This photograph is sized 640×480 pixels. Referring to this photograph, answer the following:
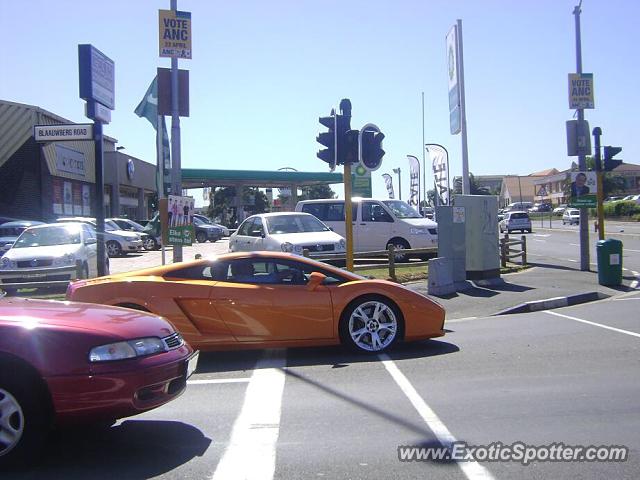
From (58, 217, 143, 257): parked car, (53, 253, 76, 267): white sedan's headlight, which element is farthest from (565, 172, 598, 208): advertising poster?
(58, 217, 143, 257): parked car

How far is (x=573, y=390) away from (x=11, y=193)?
3043 cm

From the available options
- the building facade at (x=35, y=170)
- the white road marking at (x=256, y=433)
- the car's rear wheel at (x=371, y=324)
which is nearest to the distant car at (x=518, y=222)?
the building facade at (x=35, y=170)

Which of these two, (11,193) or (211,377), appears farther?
(11,193)

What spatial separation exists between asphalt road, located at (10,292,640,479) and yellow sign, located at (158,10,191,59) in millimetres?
8204

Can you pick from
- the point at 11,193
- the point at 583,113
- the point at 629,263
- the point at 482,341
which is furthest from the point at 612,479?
the point at 11,193

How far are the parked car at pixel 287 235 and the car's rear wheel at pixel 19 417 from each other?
10236 mm

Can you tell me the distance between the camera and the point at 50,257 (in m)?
15.6

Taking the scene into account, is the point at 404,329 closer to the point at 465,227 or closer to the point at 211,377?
the point at 211,377

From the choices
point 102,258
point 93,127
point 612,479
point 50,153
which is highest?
point 50,153

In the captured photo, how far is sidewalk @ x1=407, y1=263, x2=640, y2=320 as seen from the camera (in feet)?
40.4

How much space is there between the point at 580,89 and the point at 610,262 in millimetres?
6224

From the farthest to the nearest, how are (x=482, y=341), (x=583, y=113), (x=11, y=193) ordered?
(x=11, y=193) < (x=583, y=113) < (x=482, y=341)

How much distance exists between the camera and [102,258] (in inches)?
556

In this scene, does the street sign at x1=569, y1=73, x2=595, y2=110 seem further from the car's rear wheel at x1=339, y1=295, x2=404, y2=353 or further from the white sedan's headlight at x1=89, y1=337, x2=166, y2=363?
the white sedan's headlight at x1=89, y1=337, x2=166, y2=363
